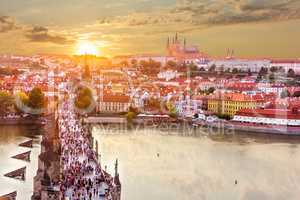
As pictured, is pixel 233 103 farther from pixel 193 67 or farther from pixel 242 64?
pixel 193 67

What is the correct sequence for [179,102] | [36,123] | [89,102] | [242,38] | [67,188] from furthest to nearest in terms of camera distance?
1. [179,102]
2. [89,102]
3. [36,123]
4. [242,38]
5. [67,188]

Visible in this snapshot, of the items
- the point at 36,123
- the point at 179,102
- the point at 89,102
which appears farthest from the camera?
the point at 179,102

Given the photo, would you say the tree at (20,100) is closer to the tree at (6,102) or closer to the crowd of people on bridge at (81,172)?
the tree at (6,102)

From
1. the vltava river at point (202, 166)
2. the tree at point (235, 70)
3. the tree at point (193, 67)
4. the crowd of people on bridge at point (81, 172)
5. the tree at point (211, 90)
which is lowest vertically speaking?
the vltava river at point (202, 166)

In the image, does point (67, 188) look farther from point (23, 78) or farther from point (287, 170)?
point (23, 78)

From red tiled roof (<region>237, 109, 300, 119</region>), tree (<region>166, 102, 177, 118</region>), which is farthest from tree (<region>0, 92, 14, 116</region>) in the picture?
red tiled roof (<region>237, 109, 300, 119</region>)

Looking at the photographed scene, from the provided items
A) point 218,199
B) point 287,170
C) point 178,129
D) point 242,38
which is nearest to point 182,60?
point 178,129

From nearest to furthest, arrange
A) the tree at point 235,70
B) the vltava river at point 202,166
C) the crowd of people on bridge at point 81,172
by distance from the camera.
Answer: the crowd of people on bridge at point 81,172, the vltava river at point 202,166, the tree at point 235,70

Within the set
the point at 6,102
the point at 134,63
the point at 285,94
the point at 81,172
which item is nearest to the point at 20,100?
the point at 6,102

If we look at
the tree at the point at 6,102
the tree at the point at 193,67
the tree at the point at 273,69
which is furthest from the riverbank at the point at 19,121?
the tree at the point at 273,69
